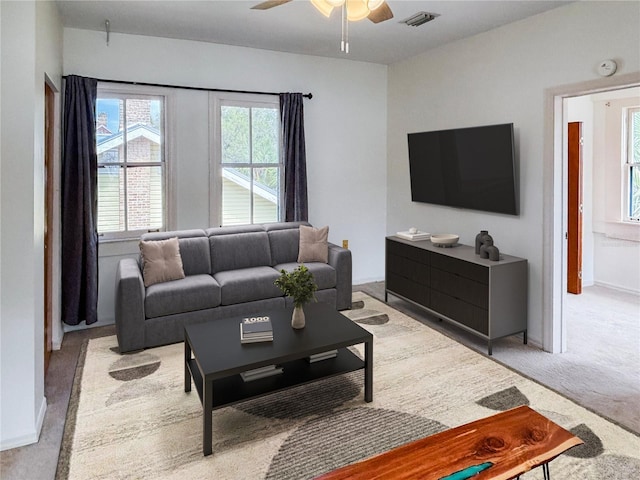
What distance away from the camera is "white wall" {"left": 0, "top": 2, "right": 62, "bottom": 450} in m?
2.32

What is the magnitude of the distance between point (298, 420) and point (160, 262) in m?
2.05

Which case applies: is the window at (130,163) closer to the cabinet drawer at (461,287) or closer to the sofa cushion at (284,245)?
the sofa cushion at (284,245)

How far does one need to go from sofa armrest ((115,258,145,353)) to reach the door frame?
3370mm

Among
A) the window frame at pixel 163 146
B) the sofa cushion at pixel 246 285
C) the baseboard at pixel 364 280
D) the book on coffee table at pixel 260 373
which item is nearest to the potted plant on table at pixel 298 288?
the book on coffee table at pixel 260 373

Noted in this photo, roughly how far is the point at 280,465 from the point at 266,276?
7.01 ft

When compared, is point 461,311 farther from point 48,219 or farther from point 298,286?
point 48,219

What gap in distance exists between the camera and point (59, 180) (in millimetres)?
3941

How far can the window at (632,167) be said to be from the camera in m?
5.34

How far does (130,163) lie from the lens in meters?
4.41

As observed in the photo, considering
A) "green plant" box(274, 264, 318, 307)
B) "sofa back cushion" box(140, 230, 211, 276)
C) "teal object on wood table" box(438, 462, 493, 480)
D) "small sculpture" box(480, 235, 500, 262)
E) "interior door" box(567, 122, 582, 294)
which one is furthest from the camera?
"interior door" box(567, 122, 582, 294)

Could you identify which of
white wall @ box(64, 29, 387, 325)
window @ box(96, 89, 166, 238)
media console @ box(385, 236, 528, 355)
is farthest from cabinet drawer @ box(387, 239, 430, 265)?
window @ box(96, 89, 166, 238)

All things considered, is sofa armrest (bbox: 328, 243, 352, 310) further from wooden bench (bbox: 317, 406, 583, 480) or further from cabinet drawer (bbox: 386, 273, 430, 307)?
wooden bench (bbox: 317, 406, 583, 480)

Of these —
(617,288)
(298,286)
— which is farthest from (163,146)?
Result: (617,288)

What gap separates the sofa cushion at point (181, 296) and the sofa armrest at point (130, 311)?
8 cm
